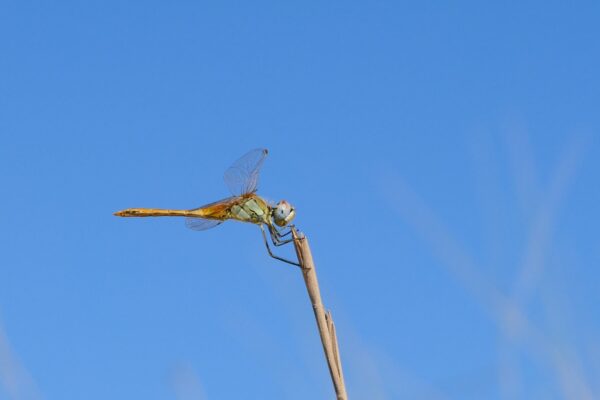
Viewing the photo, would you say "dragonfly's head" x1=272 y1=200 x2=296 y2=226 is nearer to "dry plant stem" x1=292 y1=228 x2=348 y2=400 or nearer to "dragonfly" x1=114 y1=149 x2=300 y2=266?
"dragonfly" x1=114 y1=149 x2=300 y2=266

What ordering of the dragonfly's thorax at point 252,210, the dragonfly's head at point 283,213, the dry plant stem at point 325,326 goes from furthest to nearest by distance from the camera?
the dragonfly's thorax at point 252,210 → the dragonfly's head at point 283,213 → the dry plant stem at point 325,326

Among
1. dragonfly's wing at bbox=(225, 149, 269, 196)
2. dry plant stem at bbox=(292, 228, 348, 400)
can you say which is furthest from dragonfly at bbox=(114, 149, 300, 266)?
dry plant stem at bbox=(292, 228, 348, 400)

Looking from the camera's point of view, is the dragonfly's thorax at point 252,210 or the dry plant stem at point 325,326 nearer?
the dry plant stem at point 325,326

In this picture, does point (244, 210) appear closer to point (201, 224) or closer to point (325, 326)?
point (201, 224)

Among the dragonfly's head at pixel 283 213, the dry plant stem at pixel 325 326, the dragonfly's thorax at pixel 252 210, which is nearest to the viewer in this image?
the dry plant stem at pixel 325 326

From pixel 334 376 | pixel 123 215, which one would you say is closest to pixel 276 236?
pixel 123 215

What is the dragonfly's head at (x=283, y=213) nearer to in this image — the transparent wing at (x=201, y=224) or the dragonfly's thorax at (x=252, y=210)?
the dragonfly's thorax at (x=252, y=210)

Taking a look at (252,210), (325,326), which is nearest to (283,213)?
(252,210)

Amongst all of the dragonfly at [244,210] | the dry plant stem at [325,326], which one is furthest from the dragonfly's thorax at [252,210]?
the dry plant stem at [325,326]
